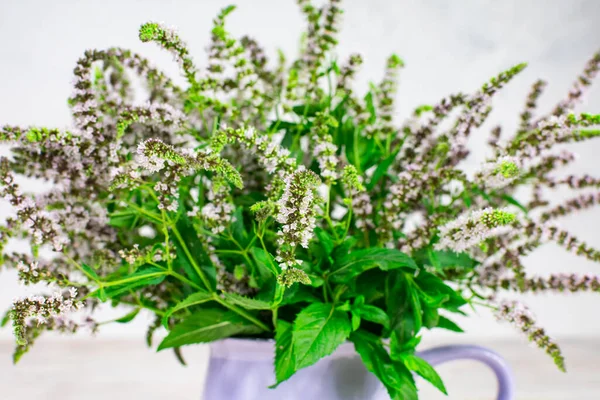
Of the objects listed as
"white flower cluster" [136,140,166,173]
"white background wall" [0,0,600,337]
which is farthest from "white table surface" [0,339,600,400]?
"white flower cluster" [136,140,166,173]

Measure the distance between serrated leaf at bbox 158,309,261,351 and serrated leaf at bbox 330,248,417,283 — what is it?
9 centimetres

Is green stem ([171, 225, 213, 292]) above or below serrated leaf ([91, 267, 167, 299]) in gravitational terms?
above

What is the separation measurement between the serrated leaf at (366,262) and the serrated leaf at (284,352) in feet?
0.17

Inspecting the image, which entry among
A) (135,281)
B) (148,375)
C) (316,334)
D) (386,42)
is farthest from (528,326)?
(386,42)

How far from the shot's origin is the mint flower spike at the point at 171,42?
1.34 feet

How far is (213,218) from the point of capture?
45 centimetres

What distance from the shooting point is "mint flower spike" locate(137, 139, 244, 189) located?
1.15 feet

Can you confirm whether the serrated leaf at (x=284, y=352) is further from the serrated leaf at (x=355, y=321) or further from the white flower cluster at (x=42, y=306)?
the white flower cluster at (x=42, y=306)

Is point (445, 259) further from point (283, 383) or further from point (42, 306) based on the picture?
point (42, 306)

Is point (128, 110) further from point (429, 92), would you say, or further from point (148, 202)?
point (429, 92)

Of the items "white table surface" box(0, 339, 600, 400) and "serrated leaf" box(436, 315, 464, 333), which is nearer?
"serrated leaf" box(436, 315, 464, 333)

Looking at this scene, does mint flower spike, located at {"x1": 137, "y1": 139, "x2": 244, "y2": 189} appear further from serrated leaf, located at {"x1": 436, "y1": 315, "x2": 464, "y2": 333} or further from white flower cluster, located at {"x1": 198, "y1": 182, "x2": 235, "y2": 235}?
serrated leaf, located at {"x1": 436, "y1": 315, "x2": 464, "y2": 333}

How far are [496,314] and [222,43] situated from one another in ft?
0.99

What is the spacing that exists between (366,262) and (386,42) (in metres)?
1.10
